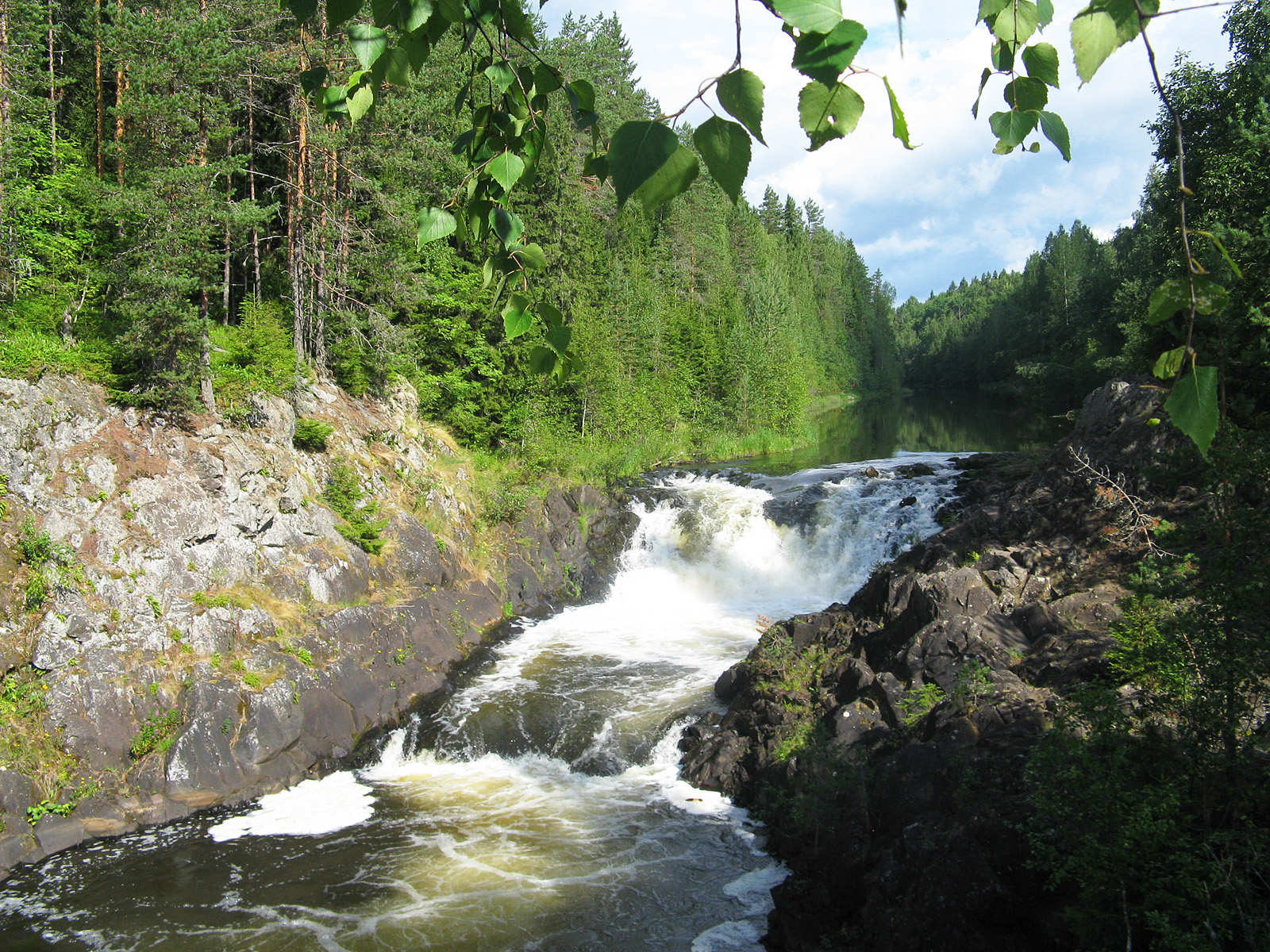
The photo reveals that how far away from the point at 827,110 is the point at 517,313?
33.7 inches

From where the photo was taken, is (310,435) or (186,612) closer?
(186,612)

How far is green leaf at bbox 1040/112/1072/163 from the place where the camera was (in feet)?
4.16

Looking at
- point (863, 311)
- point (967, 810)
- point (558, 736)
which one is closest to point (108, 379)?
point (558, 736)

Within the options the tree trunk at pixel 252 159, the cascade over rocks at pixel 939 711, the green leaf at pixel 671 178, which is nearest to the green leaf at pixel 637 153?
the green leaf at pixel 671 178

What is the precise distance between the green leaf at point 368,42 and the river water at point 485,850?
7746mm

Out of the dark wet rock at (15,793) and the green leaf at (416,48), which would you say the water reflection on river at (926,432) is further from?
the green leaf at (416,48)

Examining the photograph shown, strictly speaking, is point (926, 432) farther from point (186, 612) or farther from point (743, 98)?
point (743, 98)

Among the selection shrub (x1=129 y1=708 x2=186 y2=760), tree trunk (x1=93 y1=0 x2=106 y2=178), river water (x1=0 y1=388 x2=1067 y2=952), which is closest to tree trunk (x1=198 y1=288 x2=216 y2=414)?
tree trunk (x1=93 y1=0 x2=106 y2=178)

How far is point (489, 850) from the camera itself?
29.1 feet

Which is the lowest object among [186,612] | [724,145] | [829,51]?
[186,612]

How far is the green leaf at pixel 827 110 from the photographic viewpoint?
1094 millimetres

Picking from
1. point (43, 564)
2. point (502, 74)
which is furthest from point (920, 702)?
point (43, 564)

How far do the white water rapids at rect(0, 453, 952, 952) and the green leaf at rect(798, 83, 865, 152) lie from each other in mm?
7780

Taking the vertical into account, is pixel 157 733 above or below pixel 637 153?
below
